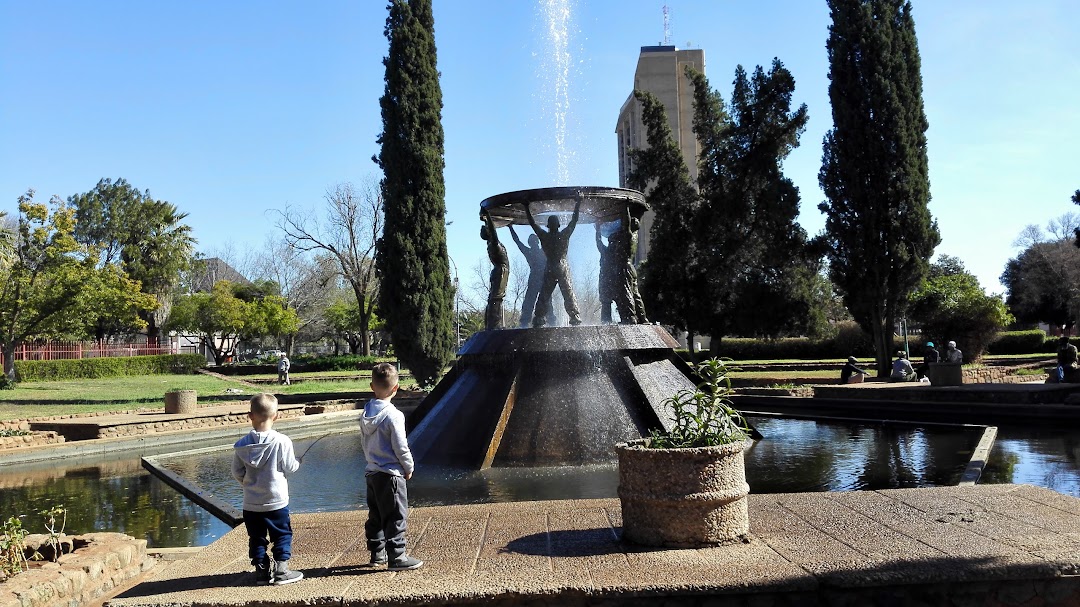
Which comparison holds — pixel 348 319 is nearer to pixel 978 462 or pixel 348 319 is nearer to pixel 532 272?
pixel 532 272

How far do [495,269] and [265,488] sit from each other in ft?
23.7

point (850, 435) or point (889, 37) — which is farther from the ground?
point (889, 37)

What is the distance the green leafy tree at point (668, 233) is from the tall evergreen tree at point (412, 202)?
9.76m

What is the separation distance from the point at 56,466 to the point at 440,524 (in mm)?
8924

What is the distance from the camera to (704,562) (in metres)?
3.80

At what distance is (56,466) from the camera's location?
1112 cm

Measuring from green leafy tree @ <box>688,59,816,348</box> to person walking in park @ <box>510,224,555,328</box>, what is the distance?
2099 centimetres

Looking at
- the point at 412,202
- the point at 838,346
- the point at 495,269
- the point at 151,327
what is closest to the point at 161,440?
the point at 495,269

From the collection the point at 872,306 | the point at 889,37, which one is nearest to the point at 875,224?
the point at 872,306

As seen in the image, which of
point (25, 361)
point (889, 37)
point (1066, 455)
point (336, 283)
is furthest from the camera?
point (336, 283)

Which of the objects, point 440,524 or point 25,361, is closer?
point 440,524

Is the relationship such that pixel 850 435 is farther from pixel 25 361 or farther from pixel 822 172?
pixel 25 361

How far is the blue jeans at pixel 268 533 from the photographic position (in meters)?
3.85

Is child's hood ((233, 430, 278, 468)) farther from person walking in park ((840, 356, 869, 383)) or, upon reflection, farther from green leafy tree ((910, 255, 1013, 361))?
green leafy tree ((910, 255, 1013, 361))
